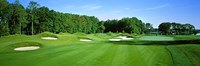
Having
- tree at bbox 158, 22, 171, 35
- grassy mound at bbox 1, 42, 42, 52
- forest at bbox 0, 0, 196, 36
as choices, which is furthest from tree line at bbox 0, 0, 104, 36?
tree at bbox 158, 22, 171, 35

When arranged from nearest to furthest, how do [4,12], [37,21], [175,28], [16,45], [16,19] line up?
1. [16,45]
2. [4,12]
3. [16,19]
4. [37,21]
5. [175,28]

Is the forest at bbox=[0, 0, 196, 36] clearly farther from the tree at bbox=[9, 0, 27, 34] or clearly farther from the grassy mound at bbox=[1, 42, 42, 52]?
the grassy mound at bbox=[1, 42, 42, 52]

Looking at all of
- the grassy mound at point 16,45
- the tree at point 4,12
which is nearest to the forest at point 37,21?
the tree at point 4,12

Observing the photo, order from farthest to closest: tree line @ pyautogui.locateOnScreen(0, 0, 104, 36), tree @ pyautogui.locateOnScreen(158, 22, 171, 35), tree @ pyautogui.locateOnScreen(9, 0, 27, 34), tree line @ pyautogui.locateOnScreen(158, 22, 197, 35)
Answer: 1. tree @ pyautogui.locateOnScreen(158, 22, 171, 35)
2. tree line @ pyautogui.locateOnScreen(158, 22, 197, 35)
3. tree @ pyautogui.locateOnScreen(9, 0, 27, 34)
4. tree line @ pyautogui.locateOnScreen(0, 0, 104, 36)

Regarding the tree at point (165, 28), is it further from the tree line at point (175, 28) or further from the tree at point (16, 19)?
the tree at point (16, 19)

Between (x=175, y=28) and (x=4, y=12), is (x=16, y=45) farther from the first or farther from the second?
(x=175, y=28)

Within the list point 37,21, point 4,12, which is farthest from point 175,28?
point 4,12

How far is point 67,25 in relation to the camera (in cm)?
9962

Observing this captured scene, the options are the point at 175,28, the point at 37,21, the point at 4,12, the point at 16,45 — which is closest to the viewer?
the point at 16,45

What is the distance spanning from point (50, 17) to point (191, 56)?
79.9 m

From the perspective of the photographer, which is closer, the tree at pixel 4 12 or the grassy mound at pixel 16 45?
the grassy mound at pixel 16 45

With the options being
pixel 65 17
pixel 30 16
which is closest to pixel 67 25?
pixel 65 17

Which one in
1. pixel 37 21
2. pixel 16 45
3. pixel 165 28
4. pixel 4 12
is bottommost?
pixel 16 45

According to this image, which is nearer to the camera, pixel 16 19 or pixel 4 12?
pixel 4 12
